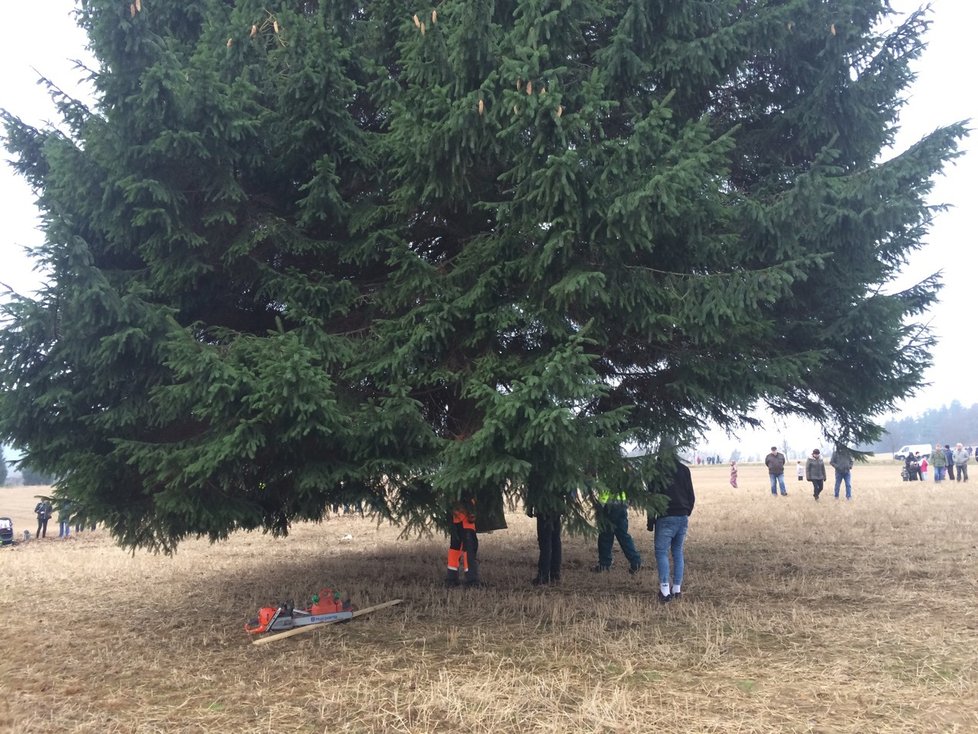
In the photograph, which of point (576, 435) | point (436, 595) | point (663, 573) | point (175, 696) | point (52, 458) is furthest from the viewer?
point (436, 595)

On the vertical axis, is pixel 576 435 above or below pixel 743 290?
below

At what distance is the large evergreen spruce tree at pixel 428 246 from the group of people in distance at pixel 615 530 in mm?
523

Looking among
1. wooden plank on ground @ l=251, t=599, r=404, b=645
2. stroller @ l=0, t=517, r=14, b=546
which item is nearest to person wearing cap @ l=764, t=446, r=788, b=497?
wooden plank on ground @ l=251, t=599, r=404, b=645

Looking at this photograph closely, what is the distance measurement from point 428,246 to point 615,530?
4.27 metres

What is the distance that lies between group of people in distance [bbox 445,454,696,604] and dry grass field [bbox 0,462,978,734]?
0.35m

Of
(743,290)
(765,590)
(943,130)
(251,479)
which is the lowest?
(765,590)

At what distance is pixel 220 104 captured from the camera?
581 cm

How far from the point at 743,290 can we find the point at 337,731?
4409 mm

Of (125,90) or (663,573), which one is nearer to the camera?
(125,90)

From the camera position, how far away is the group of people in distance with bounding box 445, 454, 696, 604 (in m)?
6.81

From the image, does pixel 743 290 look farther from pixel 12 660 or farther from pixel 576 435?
pixel 12 660

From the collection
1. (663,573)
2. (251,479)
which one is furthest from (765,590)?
(251,479)

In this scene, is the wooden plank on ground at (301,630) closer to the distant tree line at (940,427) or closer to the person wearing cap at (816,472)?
the person wearing cap at (816,472)

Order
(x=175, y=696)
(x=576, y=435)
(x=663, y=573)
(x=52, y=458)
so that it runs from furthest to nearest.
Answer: (x=663, y=573) → (x=52, y=458) → (x=576, y=435) → (x=175, y=696)
